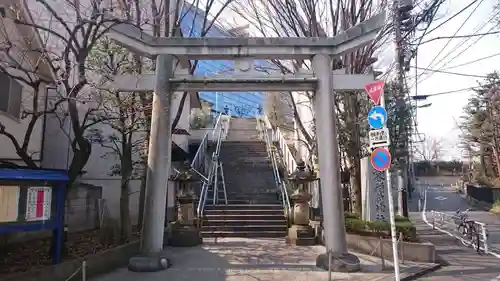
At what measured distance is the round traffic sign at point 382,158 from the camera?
7.50m

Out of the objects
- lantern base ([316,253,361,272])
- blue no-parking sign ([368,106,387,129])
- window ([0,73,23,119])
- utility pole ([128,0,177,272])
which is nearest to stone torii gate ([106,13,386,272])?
utility pole ([128,0,177,272])

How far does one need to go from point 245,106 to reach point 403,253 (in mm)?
48216

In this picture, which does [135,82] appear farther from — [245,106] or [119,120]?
[245,106]

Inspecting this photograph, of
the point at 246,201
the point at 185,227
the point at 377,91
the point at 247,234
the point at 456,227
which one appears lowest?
the point at 456,227

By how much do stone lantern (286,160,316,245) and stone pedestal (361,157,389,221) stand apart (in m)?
2.12

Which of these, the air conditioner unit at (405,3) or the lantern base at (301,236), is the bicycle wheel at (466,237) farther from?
the air conditioner unit at (405,3)

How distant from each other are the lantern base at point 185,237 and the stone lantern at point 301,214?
316 cm

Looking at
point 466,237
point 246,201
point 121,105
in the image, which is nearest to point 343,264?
point 121,105

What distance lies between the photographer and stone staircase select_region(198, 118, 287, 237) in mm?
14766

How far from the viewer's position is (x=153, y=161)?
9773 millimetres

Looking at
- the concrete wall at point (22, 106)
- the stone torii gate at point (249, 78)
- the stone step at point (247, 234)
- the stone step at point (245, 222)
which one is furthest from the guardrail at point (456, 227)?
the concrete wall at point (22, 106)

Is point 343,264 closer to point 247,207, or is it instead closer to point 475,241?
point 475,241

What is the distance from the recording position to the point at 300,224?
13227mm

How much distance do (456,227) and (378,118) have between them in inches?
543
